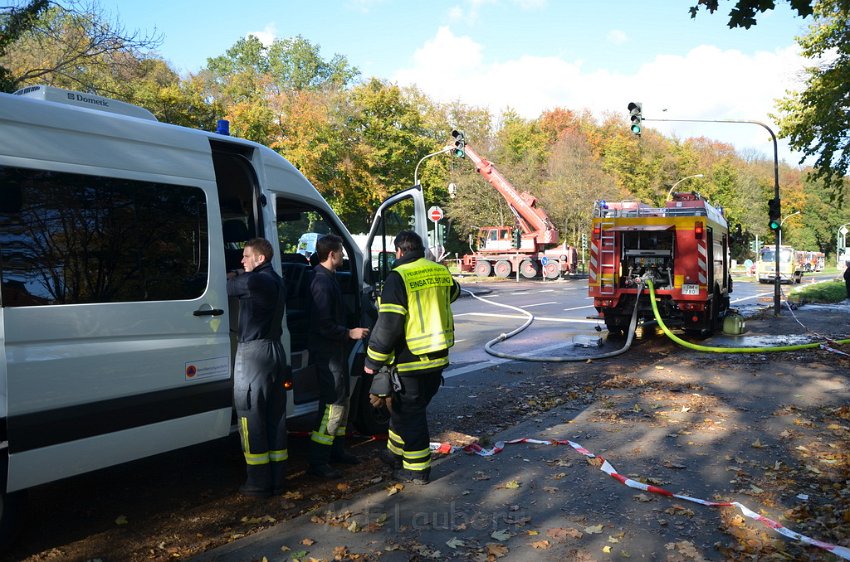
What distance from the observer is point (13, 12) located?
1153 cm

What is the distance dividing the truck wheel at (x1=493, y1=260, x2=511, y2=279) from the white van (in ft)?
110

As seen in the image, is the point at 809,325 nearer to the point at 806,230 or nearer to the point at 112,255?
the point at 112,255

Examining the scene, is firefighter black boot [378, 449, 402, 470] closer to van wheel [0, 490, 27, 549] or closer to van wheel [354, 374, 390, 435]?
van wheel [354, 374, 390, 435]

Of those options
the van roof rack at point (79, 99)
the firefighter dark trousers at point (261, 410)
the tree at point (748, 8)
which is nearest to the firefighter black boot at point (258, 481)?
the firefighter dark trousers at point (261, 410)

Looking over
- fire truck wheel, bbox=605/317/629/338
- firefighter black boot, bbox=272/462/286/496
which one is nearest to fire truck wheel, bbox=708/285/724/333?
fire truck wheel, bbox=605/317/629/338

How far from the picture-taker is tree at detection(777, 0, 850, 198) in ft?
53.7

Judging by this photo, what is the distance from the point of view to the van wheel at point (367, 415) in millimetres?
5844

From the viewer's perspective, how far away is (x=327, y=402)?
5035 mm

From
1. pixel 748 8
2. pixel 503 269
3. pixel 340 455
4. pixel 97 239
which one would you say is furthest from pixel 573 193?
pixel 97 239

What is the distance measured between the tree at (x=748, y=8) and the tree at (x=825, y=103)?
11683 millimetres

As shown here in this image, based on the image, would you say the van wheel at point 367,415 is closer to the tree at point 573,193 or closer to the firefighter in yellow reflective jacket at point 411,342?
the firefighter in yellow reflective jacket at point 411,342

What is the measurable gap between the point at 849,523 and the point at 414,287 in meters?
3.14

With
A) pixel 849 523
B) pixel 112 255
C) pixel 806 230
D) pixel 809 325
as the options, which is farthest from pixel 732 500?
pixel 806 230

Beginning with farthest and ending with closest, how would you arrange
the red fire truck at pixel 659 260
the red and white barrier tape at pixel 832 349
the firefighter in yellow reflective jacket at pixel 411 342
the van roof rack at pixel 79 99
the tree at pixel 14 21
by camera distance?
1. the red fire truck at pixel 659 260
2. the tree at pixel 14 21
3. the red and white barrier tape at pixel 832 349
4. the firefighter in yellow reflective jacket at pixel 411 342
5. the van roof rack at pixel 79 99
